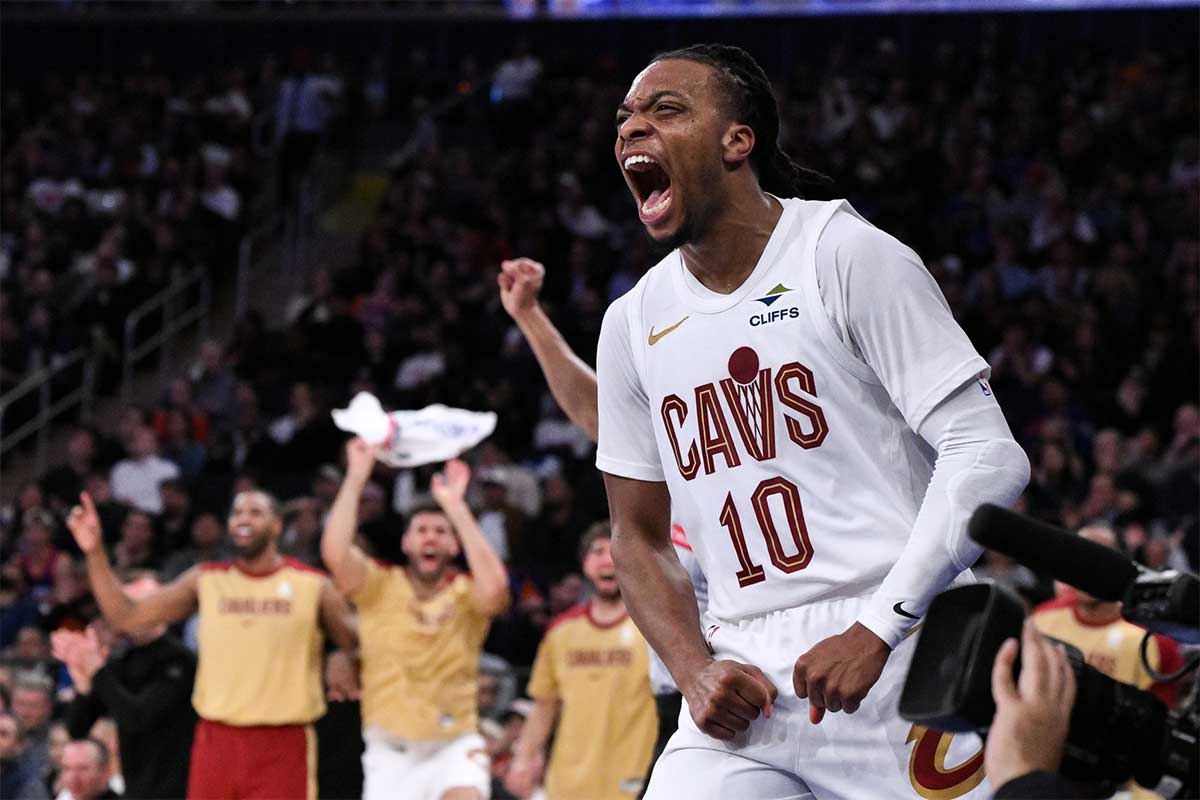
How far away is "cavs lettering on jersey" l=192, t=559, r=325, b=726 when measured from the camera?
8185 mm

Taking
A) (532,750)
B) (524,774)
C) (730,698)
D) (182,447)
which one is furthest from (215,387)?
(730,698)

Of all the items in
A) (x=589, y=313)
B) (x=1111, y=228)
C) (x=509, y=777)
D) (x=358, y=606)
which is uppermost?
(x=1111, y=228)

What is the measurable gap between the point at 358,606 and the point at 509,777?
3.87 ft

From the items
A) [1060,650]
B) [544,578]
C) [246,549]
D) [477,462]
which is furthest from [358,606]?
[1060,650]

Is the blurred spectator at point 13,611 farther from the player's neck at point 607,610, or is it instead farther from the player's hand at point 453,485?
the player's neck at point 607,610

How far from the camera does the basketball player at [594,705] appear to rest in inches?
325

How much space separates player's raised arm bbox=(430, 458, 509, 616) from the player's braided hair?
4782 millimetres

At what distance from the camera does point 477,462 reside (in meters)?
12.2

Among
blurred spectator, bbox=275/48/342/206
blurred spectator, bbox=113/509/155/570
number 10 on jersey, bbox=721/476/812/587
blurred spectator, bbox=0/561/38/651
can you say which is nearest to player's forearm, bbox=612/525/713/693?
number 10 on jersey, bbox=721/476/812/587

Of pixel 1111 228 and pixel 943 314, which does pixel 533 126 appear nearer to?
pixel 1111 228

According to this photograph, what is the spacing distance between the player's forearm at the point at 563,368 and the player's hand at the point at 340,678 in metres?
3.57

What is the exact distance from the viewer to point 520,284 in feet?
16.0

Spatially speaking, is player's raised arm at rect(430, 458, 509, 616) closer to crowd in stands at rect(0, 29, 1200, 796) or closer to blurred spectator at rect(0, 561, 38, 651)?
crowd in stands at rect(0, 29, 1200, 796)

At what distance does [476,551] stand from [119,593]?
5.61ft
